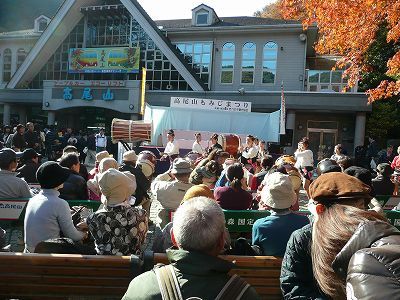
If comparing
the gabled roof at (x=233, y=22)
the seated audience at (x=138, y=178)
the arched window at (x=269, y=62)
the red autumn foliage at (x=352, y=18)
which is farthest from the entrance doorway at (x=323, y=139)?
the seated audience at (x=138, y=178)

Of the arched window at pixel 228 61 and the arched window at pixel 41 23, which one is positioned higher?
the arched window at pixel 41 23

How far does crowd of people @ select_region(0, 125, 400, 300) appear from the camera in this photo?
1.36 m

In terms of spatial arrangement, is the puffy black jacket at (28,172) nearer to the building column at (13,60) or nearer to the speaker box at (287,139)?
the speaker box at (287,139)

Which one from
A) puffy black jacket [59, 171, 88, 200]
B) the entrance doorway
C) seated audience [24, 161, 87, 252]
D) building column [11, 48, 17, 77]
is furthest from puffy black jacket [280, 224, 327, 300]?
building column [11, 48, 17, 77]

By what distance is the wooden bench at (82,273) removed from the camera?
3355mm

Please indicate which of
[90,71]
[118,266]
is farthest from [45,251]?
[90,71]

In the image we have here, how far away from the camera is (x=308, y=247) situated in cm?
251

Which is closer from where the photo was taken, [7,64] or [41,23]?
[7,64]

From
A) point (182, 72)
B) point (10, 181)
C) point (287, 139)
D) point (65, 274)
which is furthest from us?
point (182, 72)

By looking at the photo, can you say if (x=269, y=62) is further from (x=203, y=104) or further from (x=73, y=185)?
(x=73, y=185)

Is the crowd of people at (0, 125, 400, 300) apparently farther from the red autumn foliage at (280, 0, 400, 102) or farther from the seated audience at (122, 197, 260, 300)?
the red autumn foliage at (280, 0, 400, 102)

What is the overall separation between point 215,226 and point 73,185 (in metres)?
4.47

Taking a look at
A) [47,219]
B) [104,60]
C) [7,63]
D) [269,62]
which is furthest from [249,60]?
[47,219]

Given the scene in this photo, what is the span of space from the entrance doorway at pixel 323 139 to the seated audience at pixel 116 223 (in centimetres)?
2301
